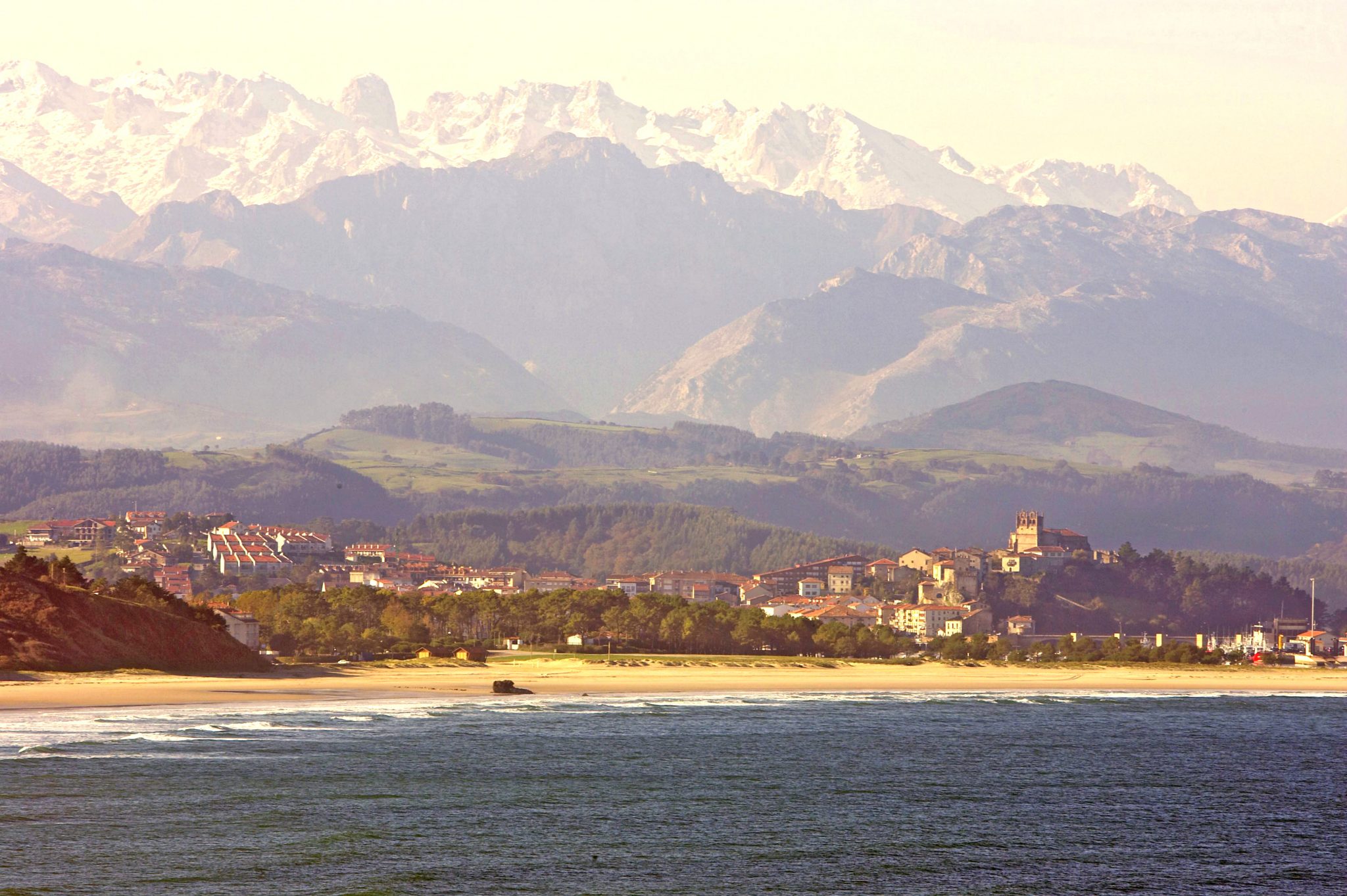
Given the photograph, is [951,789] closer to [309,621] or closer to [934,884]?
[934,884]

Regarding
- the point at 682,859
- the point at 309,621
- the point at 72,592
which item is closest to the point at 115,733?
the point at 72,592

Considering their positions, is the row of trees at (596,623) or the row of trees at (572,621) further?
the row of trees at (572,621)

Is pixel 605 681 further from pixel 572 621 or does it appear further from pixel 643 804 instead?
pixel 643 804

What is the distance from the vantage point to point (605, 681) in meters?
140

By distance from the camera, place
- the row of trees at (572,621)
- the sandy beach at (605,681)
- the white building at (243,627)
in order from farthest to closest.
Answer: the row of trees at (572,621)
the white building at (243,627)
the sandy beach at (605,681)

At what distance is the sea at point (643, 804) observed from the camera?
6169cm

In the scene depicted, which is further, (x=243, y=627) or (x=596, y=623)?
(x=596, y=623)

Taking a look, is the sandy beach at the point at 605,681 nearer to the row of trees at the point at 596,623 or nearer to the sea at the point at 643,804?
the sea at the point at 643,804

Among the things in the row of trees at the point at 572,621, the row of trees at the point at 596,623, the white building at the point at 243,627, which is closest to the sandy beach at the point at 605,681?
the row of trees at the point at 596,623

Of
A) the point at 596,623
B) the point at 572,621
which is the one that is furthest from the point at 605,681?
the point at 596,623

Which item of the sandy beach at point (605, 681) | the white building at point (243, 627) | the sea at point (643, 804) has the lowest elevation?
the sea at point (643, 804)

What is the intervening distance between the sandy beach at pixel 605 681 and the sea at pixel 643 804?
4.23 metres

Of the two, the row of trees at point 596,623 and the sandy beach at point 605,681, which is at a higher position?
the row of trees at point 596,623

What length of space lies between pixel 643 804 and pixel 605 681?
2475 inches
